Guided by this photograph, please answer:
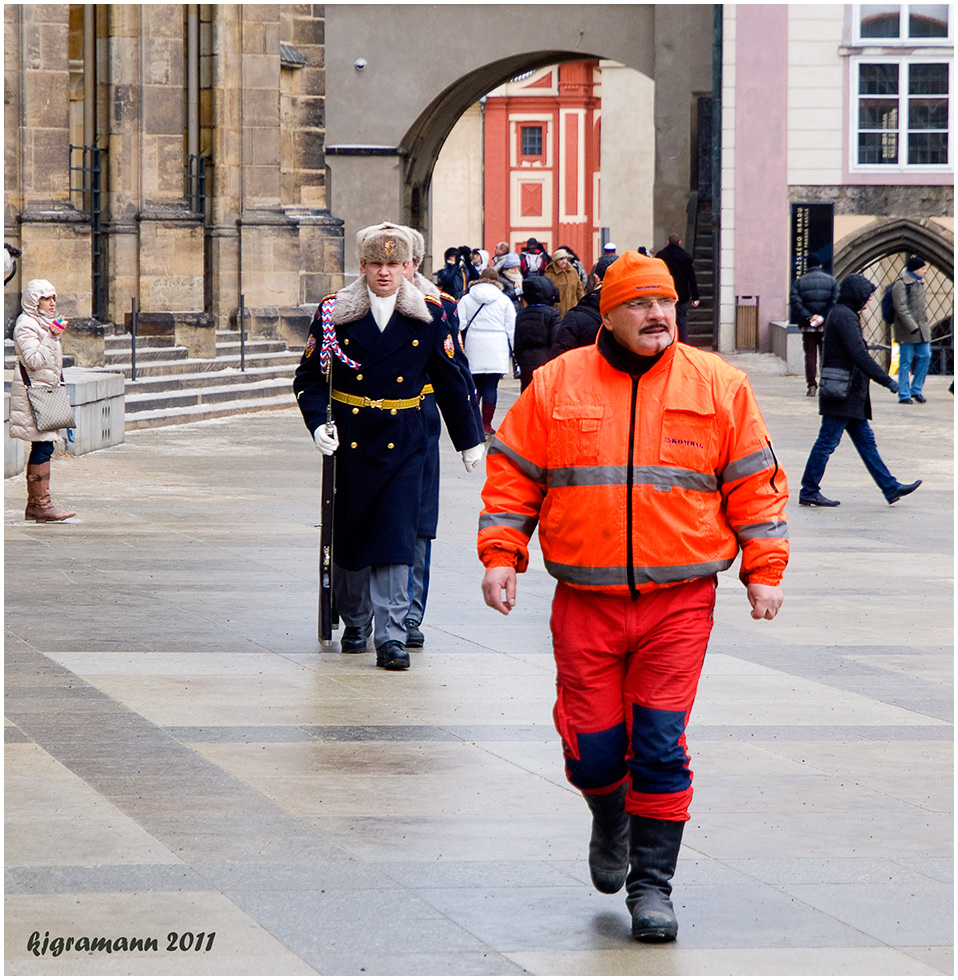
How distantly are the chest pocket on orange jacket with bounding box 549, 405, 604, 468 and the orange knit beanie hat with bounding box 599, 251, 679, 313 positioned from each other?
0.88ft

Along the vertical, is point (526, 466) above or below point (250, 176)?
below

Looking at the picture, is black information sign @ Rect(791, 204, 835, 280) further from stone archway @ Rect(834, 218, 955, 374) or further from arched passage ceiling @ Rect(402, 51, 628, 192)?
arched passage ceiling @ Rect(402, 51, 628, 192)

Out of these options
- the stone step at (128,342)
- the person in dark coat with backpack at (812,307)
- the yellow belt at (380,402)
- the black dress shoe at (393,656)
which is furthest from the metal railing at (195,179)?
the black dress shoe at (393,656)

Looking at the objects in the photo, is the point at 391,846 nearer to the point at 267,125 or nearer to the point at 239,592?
the point at 239,592

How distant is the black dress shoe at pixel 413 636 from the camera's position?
8148 millimetres

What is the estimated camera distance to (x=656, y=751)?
4.58 m

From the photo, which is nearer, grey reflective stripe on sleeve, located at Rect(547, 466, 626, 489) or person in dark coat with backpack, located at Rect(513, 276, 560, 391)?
grey reflective stripe on sleeve, located at Rect(547, 466, 626, 489)

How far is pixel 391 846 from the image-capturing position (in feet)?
16.8

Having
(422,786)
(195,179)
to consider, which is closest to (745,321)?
(195,179)

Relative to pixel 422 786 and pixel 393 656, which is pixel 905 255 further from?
pixel 422 786

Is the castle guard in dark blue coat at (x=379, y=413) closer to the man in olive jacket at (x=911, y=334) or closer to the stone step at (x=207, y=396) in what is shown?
the stone step at (x=207, y=396)

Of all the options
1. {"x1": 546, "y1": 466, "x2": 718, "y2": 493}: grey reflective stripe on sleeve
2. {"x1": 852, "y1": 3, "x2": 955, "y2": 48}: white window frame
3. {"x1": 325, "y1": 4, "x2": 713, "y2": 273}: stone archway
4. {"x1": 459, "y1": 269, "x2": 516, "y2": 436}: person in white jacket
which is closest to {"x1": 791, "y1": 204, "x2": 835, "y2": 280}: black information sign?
{"x1": 852, "y1": 3, "x2": 955, "y2": 48}: white window frame

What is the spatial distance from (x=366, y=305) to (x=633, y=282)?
10.6 feet

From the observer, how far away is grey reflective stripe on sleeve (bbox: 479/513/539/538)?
15.7 ft
